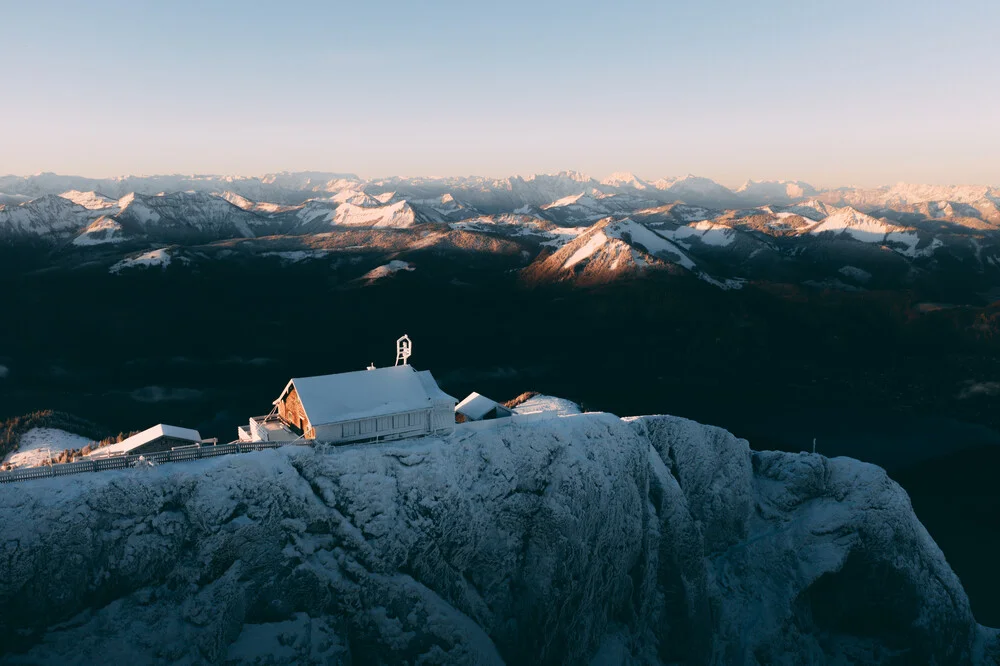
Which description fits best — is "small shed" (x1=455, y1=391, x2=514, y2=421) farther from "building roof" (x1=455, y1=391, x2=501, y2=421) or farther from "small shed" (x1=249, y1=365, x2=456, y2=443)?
"small shed" (x1=249, y1=365, x2=456, y2=443)

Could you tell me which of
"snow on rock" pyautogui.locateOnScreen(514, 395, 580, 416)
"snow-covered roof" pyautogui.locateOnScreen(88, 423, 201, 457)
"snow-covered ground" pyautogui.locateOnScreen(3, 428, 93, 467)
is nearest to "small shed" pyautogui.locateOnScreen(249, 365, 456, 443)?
"snow-covered roof" pyautogui.locateOnScreen(88, 423, 201, 457)

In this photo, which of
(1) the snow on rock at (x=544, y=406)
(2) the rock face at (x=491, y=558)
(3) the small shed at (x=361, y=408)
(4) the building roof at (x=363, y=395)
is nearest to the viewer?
(2) the rock face at (x=491, y=558)

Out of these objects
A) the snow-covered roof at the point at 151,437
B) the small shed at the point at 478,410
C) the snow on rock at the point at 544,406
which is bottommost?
the snow on rock at the point at 544,406

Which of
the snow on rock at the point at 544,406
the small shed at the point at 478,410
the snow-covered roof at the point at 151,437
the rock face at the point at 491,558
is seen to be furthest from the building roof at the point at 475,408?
the snow-covered roof at the point at 151,437

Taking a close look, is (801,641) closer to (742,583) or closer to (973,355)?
(742,583)

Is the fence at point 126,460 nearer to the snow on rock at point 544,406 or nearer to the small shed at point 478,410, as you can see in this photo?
the small shed at point 478,410

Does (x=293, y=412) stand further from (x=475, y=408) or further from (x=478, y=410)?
(x=478, y=410)

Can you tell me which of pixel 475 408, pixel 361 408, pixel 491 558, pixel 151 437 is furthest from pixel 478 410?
pixel 151 437
